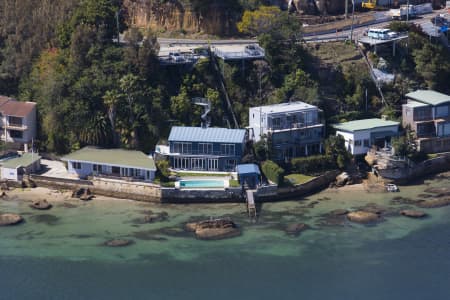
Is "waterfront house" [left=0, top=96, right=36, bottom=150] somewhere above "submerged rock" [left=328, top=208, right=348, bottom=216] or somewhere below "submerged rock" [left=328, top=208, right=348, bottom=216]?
above

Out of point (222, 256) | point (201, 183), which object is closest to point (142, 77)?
point (201, 183)

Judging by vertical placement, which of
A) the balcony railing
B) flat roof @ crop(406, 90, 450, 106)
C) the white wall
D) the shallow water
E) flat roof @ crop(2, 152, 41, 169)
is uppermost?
flat roof @ crop(406, 90, 450, 106)

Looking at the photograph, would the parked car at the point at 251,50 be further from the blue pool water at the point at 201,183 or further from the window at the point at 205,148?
the blue pool water at the point at 201,183

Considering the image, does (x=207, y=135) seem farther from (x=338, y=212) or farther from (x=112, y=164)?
(x=338, y=212)

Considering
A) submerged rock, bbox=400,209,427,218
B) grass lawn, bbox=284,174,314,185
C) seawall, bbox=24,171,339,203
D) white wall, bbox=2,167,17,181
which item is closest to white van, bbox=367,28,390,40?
seawall, bbox=24,171,339,203

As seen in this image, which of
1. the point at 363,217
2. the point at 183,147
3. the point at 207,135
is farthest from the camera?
the point at 207,135

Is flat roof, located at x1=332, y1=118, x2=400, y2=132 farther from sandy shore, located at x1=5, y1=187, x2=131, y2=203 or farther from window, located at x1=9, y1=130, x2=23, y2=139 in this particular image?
window, located at x1=9, y1=130, x2=23, y2=139
